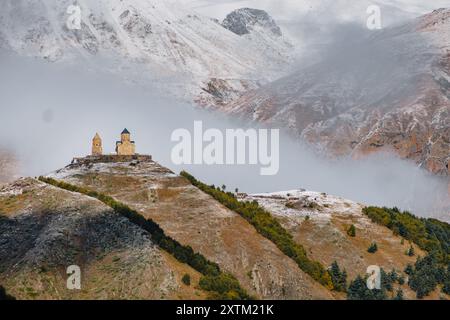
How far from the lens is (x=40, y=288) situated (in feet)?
644

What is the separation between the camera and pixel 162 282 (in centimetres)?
19912
